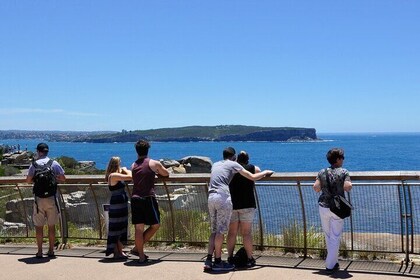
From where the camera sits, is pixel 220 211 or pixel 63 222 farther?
pixel 63 222

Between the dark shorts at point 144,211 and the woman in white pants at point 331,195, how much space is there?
2499mm

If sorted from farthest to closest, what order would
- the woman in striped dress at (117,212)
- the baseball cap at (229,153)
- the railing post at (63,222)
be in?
the railing post at (63,222), the woman in striped dress at (117,212), the baseball cap at (229,153)

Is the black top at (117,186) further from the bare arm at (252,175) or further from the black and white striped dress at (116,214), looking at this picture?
the bare arm at (252,175)

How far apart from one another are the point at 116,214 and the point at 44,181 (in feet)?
4.13

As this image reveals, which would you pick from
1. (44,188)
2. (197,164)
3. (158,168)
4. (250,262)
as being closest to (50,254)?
(44,188)

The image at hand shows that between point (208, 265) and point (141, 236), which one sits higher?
point (141, 236)

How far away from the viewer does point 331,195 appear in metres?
7.56

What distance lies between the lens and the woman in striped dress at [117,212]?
886cm

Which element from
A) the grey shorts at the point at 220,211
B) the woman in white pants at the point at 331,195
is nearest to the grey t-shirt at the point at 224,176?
the grey shorts at the point at 220,211

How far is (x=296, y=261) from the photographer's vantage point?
8.41 meters

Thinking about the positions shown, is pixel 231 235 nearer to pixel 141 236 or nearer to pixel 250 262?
pixel 250 262

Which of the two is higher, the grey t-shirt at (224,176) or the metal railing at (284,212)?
the grey t-shirt at (224,176)

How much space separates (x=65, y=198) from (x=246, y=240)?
14.8 ft

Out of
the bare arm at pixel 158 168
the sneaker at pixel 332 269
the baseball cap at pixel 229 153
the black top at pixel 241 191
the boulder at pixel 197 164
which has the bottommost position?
the boulder at pixel 197 164
